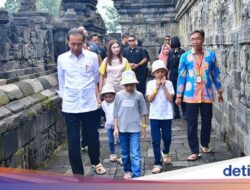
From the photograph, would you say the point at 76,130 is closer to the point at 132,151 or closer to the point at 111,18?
the point at 132,151

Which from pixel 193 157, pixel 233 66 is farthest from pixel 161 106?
pixel 233 66

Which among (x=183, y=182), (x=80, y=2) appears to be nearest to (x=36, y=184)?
(x=183, y=182)

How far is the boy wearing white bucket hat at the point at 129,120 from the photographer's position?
496 centimetres

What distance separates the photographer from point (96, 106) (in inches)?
199

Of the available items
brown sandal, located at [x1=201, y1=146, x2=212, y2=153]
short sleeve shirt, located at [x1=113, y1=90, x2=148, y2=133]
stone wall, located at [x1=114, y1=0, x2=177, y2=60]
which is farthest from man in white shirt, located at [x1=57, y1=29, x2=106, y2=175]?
stone wall, located at [x1=114, y1=0, x2=177, y2=60]

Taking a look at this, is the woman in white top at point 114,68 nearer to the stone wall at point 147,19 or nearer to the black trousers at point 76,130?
the black trousers at point 76,130

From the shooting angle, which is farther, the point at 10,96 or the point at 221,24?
the point at 221,24

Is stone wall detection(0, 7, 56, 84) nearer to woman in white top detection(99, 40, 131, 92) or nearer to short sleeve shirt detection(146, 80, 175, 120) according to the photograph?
woman in white top detection(99, 40, 131, 92)

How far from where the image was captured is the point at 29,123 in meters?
5.30

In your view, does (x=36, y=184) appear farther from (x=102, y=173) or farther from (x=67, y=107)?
(x=102, y=173)

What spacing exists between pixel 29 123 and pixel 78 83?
0.88 meters

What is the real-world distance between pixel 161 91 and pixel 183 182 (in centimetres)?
309

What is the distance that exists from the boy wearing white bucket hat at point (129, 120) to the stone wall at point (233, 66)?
129 centimetres

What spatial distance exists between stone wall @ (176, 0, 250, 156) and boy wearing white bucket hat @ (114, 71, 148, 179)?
1.29m
